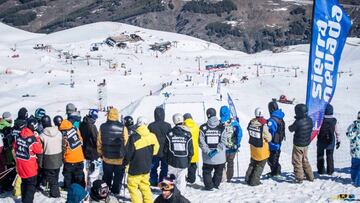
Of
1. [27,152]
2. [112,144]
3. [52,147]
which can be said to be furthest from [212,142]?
[27,152]

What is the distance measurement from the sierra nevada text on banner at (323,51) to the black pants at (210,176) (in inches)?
82.9

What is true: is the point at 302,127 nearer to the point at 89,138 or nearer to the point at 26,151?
the point at 89,138

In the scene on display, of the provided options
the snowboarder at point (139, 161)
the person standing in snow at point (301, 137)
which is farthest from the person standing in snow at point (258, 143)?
the snowboarder at point (139, 161)

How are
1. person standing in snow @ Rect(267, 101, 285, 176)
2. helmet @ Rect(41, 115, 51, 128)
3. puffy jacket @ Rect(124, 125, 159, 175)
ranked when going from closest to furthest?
puffy jacket @ Rect(124, 125, 159, 175) → helmet @ Rect(41, 115, 51, 128) → person standing in snow @ Rect(267, 101, 285, 176)

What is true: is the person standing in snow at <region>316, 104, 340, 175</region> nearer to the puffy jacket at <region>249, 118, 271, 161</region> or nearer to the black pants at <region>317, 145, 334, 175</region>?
the black pants at <region>317, 145, 334, 175</region>

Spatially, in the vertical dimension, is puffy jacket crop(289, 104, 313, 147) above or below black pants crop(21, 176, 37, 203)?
above

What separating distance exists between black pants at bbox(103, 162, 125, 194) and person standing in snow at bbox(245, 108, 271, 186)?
2.67m

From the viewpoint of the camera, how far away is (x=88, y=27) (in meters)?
67.5

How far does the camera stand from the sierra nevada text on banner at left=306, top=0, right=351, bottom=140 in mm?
9877

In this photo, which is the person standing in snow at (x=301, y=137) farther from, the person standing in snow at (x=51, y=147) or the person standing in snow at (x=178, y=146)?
the person standing in snow at (x=51, y=147)

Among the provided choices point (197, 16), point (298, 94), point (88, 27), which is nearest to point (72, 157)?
point (298, 94)

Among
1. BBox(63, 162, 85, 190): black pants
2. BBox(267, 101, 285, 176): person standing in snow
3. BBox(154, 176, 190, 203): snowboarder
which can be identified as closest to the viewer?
BBox(154, 176, 190, 203): snowboarder

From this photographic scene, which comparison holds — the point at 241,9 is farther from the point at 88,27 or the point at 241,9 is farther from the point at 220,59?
the point at 220,59

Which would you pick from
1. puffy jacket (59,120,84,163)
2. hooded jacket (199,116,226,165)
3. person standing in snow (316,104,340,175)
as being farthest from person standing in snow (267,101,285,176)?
puffy jacket (59,120,84,163)
